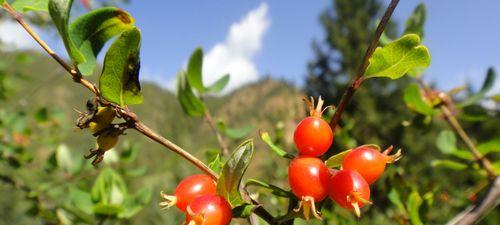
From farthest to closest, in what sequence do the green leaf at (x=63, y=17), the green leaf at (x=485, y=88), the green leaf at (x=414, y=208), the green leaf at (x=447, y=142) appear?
the green leaf at (x=447, y=142) → the green leaf at (x=485, y=88) → the green leaf at (x=414, y=208) → the green leaf at (x=63, y=17)

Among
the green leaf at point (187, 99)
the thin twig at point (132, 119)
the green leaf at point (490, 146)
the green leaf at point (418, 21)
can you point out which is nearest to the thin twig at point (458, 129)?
the green leaf at point (490, 146)

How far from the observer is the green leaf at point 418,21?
1.54 m

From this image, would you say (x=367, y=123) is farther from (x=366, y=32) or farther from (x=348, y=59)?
(x=366, y=32)

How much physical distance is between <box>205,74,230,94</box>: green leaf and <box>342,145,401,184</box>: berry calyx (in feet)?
2.62

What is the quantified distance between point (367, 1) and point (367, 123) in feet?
26.7

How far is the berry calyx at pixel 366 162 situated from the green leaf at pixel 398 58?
0.13m

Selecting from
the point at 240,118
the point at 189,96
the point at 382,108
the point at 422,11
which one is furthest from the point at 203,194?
the point at 240,118

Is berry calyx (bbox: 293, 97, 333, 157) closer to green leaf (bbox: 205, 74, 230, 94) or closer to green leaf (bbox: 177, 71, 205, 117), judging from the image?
green leaf (bbox: 177, 71, 205, 117)

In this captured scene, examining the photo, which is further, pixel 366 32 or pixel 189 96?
pixel 366 32

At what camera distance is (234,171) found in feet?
2.15

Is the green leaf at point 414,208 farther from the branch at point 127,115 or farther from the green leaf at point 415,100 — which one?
the branch at point 127,115

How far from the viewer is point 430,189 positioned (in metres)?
1.35

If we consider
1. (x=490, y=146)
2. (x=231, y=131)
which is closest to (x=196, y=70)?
(x=231, y=131)

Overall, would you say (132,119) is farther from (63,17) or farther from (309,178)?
(309,178)
